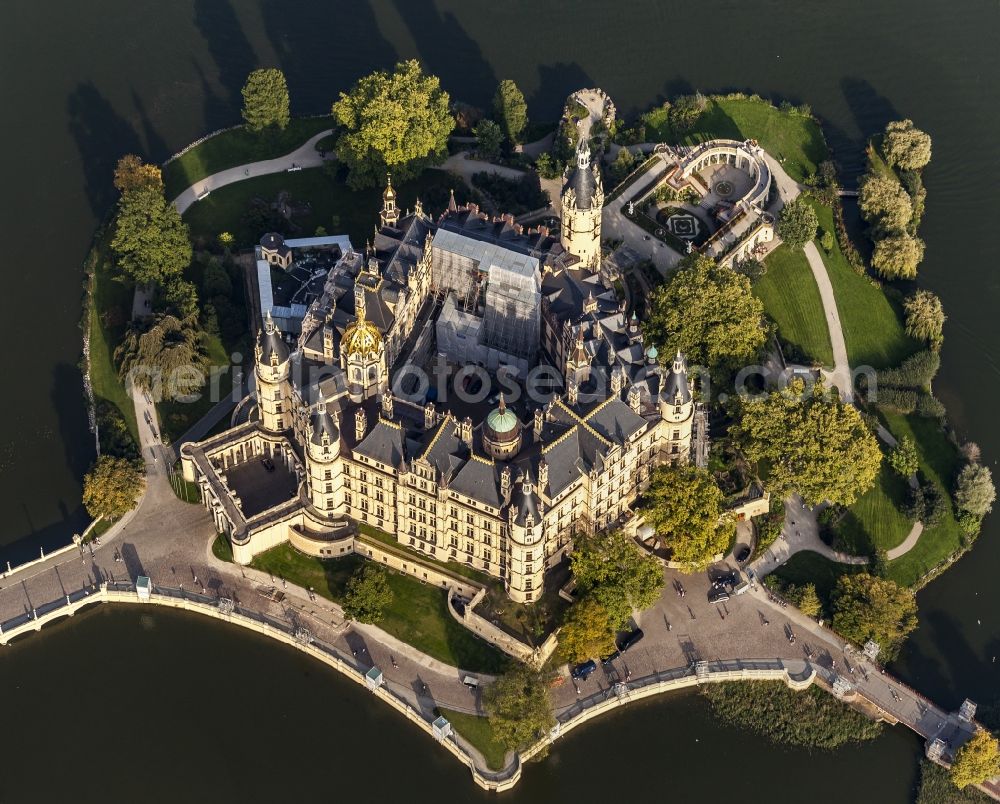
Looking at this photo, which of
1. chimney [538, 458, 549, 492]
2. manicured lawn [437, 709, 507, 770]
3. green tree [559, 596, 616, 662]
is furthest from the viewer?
green tree [559, 596, 616, 662]

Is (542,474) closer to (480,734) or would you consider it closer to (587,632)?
(587,632)

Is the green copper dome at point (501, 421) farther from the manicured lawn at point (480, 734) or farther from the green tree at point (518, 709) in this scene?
the manicured lawn at point (480, 734)

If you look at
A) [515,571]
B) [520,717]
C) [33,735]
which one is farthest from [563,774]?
[33,735]

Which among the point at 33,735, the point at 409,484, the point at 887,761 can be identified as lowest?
the point at 887,761

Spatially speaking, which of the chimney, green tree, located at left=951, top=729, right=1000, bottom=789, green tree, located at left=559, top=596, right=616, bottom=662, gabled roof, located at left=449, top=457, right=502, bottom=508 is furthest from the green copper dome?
green tree, located at left=951, top=729, right=1000, bottom=789

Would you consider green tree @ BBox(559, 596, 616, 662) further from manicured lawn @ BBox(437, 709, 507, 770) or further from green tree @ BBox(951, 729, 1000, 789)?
green tree @ BBox(951, 729, 1000, 789)

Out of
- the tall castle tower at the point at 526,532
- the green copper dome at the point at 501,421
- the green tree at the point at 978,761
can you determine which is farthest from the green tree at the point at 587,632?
the green tree at the point at 978,761

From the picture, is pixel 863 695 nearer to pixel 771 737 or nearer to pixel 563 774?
pixel 771 737
